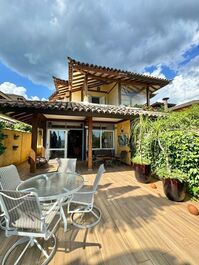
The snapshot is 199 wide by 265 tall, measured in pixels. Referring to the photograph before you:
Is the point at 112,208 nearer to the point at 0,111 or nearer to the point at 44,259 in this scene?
the point at 44,259

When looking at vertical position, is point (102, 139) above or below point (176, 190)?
above

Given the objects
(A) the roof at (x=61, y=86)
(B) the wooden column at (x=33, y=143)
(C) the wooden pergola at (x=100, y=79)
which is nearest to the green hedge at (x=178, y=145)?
(C) the wooden pergola at (x=100, y=79)

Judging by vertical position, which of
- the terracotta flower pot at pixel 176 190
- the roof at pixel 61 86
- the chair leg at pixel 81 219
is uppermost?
the roof at pixel 61 86

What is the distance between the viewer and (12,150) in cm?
765

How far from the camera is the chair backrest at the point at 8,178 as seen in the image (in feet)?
8.37

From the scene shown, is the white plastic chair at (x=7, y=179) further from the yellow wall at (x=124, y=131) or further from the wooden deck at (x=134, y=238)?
the yellow wall at (x=124, y=131)

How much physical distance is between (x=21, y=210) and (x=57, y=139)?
7.85 m

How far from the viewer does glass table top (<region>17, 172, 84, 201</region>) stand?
2.29 meters

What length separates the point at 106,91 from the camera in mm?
10984

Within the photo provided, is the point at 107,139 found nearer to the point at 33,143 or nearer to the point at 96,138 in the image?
the point at 96,138

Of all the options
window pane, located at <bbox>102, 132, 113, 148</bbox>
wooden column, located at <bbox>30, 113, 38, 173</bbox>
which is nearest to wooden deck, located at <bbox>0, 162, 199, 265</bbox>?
wooden column, located at <bbox>30, 113, 38, 173</bbox>

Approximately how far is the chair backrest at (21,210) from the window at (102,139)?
26.5 feet

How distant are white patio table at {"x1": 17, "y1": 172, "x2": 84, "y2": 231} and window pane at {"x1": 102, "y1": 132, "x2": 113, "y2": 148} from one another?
264 inches

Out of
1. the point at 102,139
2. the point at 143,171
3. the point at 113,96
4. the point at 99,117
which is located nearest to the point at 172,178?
the point at 143,171
